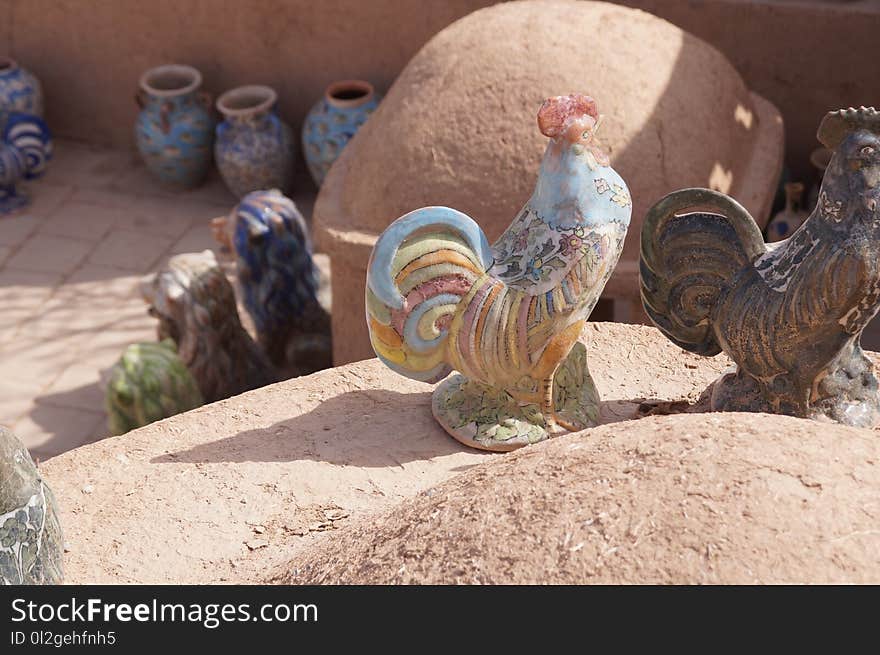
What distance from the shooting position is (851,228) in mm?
3449

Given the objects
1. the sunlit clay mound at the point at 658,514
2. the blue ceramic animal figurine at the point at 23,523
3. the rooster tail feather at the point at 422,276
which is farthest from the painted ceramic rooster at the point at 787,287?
the blue ceramic animal figurine at the point at 23,523

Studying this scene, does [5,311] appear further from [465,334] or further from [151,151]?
[465,334]

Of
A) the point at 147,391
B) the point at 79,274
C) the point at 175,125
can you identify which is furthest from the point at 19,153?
the point at 147,391

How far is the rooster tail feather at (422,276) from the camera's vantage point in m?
3.73

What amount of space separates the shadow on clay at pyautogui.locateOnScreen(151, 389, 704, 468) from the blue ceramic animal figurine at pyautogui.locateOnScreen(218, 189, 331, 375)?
5.76 feet

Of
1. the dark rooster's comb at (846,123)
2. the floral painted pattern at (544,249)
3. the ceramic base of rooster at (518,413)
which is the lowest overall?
the ceramic base of rooster at (518,413)

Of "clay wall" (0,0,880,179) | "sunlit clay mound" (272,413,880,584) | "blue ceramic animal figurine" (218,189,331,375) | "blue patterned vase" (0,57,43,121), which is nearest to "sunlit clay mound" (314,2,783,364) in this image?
"blue ceramic animal figurine" (218,189,331,375)

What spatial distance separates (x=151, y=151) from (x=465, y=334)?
522 cm

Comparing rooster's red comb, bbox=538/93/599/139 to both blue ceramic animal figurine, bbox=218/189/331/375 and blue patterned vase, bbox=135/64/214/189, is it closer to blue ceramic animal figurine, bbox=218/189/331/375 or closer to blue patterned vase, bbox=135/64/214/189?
blue ceramic animal figurine, bbox=218/189/331/375

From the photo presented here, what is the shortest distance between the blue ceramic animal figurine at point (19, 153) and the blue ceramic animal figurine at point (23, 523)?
5.62 metres

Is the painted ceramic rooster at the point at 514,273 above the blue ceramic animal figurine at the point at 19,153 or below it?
above

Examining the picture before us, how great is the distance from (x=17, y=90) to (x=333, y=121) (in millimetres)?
2507

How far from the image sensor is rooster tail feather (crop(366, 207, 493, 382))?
3.73 m

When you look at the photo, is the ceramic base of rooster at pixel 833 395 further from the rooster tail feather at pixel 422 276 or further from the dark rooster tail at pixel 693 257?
the rooster tail feather at pixel 422 276
